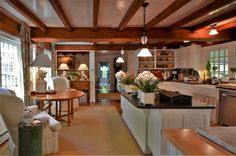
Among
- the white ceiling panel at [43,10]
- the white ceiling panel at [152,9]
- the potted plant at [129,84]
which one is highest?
the white ceiling panel at [152,9]

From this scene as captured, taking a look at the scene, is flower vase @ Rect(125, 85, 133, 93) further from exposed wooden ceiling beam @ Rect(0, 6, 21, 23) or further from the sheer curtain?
→ exposed wooden ceiling beam @ Rect(0, 6, 21, 23)

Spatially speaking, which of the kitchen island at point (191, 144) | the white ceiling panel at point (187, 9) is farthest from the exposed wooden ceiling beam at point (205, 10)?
the kitchen island at point (191, 144)

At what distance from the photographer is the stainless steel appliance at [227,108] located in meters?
4.79

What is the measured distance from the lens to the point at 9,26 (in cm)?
459

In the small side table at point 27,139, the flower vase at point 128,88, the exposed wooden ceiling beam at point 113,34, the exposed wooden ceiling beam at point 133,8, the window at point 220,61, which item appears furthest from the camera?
the window at point 220,61

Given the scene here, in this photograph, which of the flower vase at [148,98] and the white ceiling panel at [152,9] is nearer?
the flower vase at [148,98]

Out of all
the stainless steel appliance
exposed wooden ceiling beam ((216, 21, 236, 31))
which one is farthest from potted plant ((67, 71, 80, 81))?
the stainless steel appliance

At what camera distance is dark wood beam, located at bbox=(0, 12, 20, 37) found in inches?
167

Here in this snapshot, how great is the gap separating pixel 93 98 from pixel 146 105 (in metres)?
7.00

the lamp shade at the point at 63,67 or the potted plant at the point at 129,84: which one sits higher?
the lamp shade at the point at 63,67

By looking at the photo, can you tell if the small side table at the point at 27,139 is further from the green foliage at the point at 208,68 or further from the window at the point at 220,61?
the green foliage at the point at 208,68

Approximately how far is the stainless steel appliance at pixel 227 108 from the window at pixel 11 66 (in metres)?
4.66

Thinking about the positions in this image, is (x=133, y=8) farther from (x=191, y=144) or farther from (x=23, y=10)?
(x=191, y=144)

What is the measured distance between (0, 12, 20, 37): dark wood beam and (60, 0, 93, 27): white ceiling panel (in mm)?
1181
